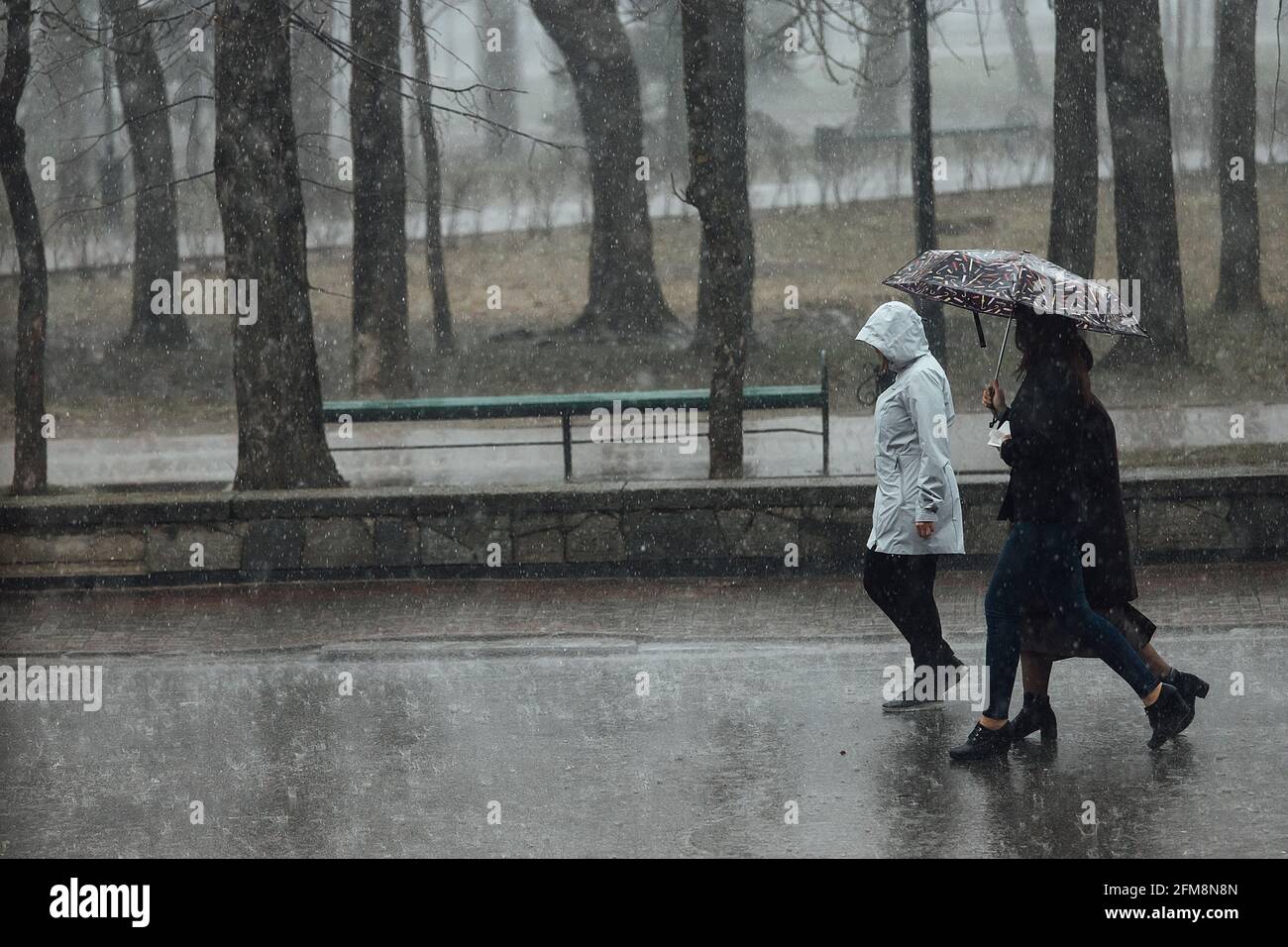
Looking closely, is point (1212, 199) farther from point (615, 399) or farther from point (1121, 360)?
point (615, 399)

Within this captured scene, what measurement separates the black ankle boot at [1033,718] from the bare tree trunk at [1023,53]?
41.6m

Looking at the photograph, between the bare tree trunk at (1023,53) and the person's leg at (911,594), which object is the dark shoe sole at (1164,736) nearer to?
the person's leg at (911,594)

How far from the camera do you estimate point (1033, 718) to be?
6.91m

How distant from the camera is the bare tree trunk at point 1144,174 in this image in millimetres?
19875

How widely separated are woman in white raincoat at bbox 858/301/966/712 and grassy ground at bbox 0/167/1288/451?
13307mm

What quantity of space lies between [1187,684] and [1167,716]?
32 cm

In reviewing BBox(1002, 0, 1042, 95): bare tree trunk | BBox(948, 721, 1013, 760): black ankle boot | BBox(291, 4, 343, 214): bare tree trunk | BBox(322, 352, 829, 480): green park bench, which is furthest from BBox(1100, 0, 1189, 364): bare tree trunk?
BBox(1002, 0, 1042, 95): bare tree trunk

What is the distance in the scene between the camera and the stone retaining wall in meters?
10.4

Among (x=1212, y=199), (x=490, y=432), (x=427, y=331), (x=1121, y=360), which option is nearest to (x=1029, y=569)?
(x=490, y=432)

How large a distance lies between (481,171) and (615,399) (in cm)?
3322

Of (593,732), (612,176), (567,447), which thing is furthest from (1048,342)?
(612,176)

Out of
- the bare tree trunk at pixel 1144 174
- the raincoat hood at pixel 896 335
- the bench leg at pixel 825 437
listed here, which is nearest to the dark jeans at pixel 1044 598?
the raincoat hood at pixel 896 335

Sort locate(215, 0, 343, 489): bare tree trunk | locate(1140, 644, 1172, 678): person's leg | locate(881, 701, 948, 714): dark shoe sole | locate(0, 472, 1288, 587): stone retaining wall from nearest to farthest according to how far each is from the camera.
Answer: locate(1140, 644, 1172, 678): person's leg
locate(881, 701, 948, 714): dark shoe sole
locate(0, 472, 1288, 587): stone retaining wall
locate(215, 0, 343, 489): bare tree trunk

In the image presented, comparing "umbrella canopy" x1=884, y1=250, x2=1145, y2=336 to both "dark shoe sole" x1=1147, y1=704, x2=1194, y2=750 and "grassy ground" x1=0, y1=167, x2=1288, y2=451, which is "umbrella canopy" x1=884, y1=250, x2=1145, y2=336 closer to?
"dark shoe sole" x1=1147, y1=704, x2=1194, y2=750
